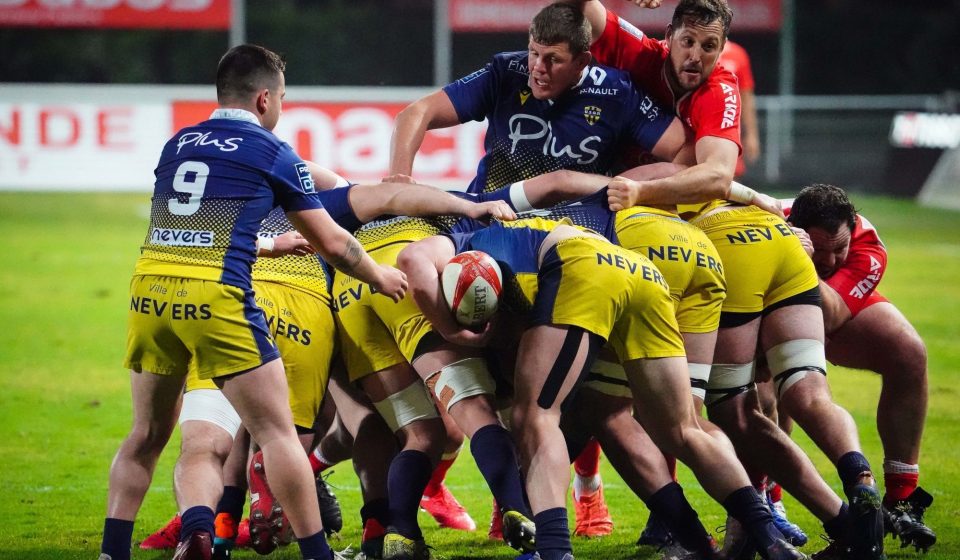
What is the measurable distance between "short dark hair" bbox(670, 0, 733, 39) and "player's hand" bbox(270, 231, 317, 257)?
2.18m

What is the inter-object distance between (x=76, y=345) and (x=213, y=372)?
6.56 m

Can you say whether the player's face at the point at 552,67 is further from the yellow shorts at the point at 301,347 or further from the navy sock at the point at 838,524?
the navy sock at the point at 838,524

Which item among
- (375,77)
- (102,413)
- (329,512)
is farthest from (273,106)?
(375,77)

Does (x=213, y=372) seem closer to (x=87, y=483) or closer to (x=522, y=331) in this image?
(x=522, y=331)

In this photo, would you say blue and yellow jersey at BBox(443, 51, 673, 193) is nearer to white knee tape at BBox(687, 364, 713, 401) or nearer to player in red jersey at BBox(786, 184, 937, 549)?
player in red jersey at BBox(786, 184, 937, 549)

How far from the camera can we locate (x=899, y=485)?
631 centimetres

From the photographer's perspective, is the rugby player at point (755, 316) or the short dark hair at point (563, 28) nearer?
the rugby player at point (755, 316)

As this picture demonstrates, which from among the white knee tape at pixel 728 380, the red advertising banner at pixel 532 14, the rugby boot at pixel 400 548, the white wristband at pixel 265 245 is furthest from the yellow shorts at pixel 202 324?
the red advertising banner at pixel 532 14

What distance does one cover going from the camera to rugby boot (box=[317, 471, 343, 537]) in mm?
6266

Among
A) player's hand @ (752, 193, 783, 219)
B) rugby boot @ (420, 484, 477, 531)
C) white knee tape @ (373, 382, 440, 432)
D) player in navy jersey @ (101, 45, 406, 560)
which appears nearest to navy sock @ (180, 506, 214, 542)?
player in navy jersey @ (101, 45, 406, 560)

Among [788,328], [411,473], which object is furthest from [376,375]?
[788,328]

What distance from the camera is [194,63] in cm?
2842

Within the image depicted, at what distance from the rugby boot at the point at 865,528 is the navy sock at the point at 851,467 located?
0.42 feet

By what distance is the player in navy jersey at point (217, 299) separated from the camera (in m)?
5.05
